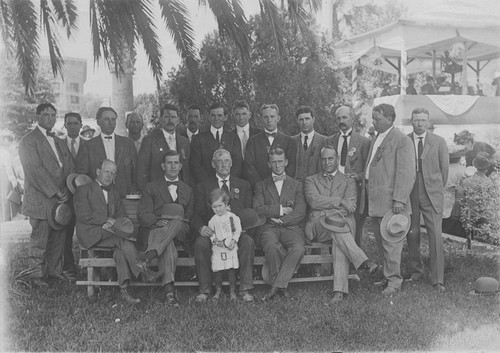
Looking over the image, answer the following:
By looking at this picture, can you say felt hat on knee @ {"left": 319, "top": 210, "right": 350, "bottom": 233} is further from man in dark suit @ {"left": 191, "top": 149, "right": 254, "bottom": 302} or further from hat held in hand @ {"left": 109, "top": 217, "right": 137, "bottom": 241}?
hat held in hand @ {"left": 109, "top": 217, "right": 137, "bottom": 241}

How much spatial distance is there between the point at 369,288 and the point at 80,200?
10.3ft

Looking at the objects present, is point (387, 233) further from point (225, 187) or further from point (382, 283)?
point (225, 187)

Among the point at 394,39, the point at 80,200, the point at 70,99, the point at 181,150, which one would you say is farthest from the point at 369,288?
the point at 70,99

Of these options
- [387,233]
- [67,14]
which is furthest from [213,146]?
[67,14]

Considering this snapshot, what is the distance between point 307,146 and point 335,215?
1.08 metres

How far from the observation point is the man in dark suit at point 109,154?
6.08 metres

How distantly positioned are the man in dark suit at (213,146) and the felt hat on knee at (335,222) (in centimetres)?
126

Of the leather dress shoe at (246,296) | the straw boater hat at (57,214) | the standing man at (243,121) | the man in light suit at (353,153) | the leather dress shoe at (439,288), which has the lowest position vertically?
the leather dress shoe at (439,288)

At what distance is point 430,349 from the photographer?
13.2ft

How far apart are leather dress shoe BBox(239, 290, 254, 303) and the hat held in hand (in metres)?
1.22

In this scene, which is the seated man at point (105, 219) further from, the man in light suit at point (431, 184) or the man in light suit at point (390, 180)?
the man in light suit at point (431, 184)

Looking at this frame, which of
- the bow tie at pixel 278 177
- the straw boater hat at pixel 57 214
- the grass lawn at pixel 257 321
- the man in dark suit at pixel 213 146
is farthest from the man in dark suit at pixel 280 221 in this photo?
the straw boater hat at pixel 57 214

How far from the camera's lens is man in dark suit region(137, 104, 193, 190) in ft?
20.1

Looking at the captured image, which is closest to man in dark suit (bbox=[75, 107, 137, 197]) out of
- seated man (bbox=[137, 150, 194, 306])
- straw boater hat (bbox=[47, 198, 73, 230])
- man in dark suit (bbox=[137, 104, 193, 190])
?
man in dark suit (bbox=[137, 104, 193, 190])
